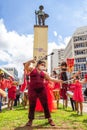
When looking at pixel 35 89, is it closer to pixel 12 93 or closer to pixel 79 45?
pixel 12 93

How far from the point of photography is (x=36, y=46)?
26.9m

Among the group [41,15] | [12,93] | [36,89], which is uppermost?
[41,15]

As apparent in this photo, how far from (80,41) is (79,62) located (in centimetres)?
791

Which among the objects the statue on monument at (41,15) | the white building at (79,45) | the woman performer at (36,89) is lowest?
the woman performer at (36,89)

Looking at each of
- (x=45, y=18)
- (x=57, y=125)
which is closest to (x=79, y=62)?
(x=45, y=18)

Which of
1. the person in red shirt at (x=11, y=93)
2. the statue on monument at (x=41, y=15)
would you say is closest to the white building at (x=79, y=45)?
the statue on monument at (x=41, y=15)

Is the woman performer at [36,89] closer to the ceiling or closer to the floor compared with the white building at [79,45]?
closer to the floor

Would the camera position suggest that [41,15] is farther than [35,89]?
Yes

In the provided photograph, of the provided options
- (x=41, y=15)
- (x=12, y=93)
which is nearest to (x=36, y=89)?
(x=12, y=93)

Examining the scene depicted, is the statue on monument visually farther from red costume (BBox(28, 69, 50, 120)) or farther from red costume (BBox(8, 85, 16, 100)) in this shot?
red costume (BBox(28, 69, 50, 120))

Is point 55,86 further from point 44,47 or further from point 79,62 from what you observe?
point 79,62

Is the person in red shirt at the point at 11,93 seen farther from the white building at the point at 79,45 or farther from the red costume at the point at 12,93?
the white building at the point at 79,45

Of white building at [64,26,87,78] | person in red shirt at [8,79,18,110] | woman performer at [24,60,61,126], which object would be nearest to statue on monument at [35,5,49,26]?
person in red shirt at [8,79,18,110]

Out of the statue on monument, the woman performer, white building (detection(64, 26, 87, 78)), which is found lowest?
the woman performer
